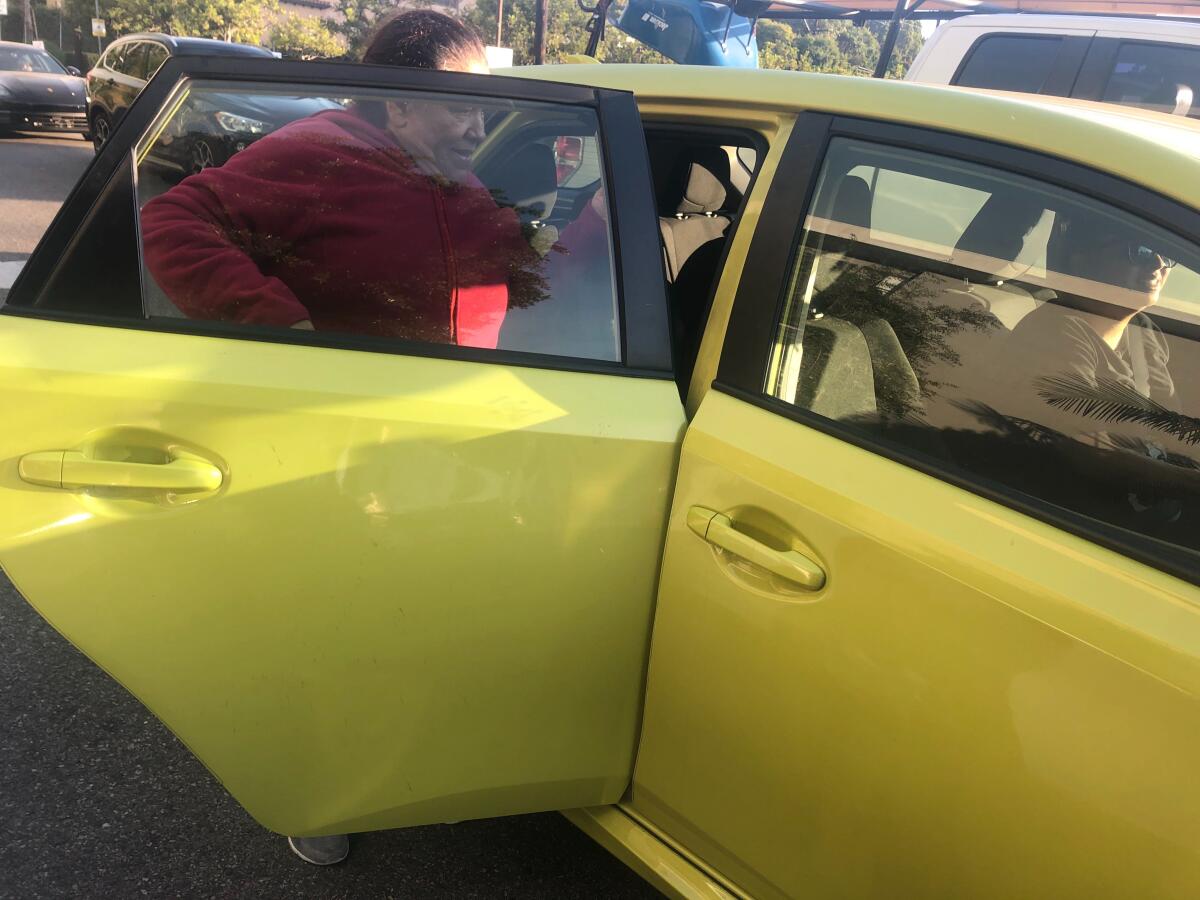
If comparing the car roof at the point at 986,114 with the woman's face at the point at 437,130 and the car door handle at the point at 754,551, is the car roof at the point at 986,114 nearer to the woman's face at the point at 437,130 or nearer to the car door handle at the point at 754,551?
the woman's face at the point at 437,130

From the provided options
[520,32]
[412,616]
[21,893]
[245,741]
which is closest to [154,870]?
[21,893]

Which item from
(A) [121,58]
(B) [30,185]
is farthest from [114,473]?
(A) [121,58]

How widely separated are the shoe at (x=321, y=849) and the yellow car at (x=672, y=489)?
378mm

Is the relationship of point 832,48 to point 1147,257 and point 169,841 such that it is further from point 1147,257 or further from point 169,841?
point 169,841

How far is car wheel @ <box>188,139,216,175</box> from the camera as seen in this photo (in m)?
1.65

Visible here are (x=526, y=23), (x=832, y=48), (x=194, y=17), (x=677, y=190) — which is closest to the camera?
(x=677, y=190)

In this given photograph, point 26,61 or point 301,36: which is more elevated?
point 301,36

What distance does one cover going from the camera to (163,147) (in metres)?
1.60

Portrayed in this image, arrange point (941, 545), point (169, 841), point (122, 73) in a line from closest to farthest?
point (941, 545) → point (169, 841) → point (122, 73)

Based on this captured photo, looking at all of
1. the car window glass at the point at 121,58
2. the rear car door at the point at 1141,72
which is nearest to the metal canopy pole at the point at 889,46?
the rear car door at the point at 1141,72

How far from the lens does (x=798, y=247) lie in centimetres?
150

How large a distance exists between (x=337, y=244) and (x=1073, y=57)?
5085 mm

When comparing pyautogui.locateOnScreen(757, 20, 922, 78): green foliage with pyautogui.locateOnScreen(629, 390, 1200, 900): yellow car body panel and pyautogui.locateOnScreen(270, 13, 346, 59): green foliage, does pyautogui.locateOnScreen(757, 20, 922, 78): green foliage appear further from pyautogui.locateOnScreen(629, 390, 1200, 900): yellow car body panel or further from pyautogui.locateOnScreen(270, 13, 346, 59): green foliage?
pyautogui.locateOnScreen(629, 390, 1200, 900): yellow car body panel

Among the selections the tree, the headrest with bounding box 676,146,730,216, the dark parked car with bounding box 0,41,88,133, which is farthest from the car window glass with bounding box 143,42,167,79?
the tree
